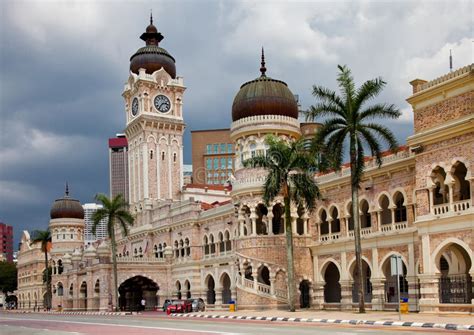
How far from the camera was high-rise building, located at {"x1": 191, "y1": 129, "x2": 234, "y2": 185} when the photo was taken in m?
126

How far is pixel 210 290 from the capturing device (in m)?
56.9

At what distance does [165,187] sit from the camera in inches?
2857

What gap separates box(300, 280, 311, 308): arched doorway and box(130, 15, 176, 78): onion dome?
36313mm

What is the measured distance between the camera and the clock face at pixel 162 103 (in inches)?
2891

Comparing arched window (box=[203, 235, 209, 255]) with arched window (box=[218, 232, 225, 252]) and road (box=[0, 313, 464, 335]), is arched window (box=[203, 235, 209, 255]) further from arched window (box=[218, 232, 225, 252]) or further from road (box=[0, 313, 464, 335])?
road (box=[0, 313, 464, 335])

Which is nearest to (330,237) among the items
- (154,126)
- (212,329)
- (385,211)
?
(385,211)

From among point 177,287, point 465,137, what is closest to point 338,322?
point 465,137

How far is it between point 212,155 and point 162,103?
54228 mm

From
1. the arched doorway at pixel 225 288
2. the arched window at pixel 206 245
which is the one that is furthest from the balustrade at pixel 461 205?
the arched window at pixel 206 245

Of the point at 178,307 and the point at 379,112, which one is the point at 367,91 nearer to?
the point at 379,112

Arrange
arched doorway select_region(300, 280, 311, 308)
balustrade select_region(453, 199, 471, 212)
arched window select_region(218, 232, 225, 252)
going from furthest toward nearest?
arched window select_region(218, 232, 225, 252), arched doorway select_region(300, 280, 311, 308), balustrade select_region(453, 199, 471, 212)

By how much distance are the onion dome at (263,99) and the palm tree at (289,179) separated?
9.34 meters

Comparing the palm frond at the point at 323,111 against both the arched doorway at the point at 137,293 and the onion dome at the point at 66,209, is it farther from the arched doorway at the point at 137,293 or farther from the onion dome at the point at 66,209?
the onion dome at the point at 66,209

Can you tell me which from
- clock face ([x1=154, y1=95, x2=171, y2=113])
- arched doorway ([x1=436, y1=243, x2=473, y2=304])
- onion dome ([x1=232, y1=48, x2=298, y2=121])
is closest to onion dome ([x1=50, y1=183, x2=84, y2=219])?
clock face ([x1=154, y1=95, x2=171, y2=113])
